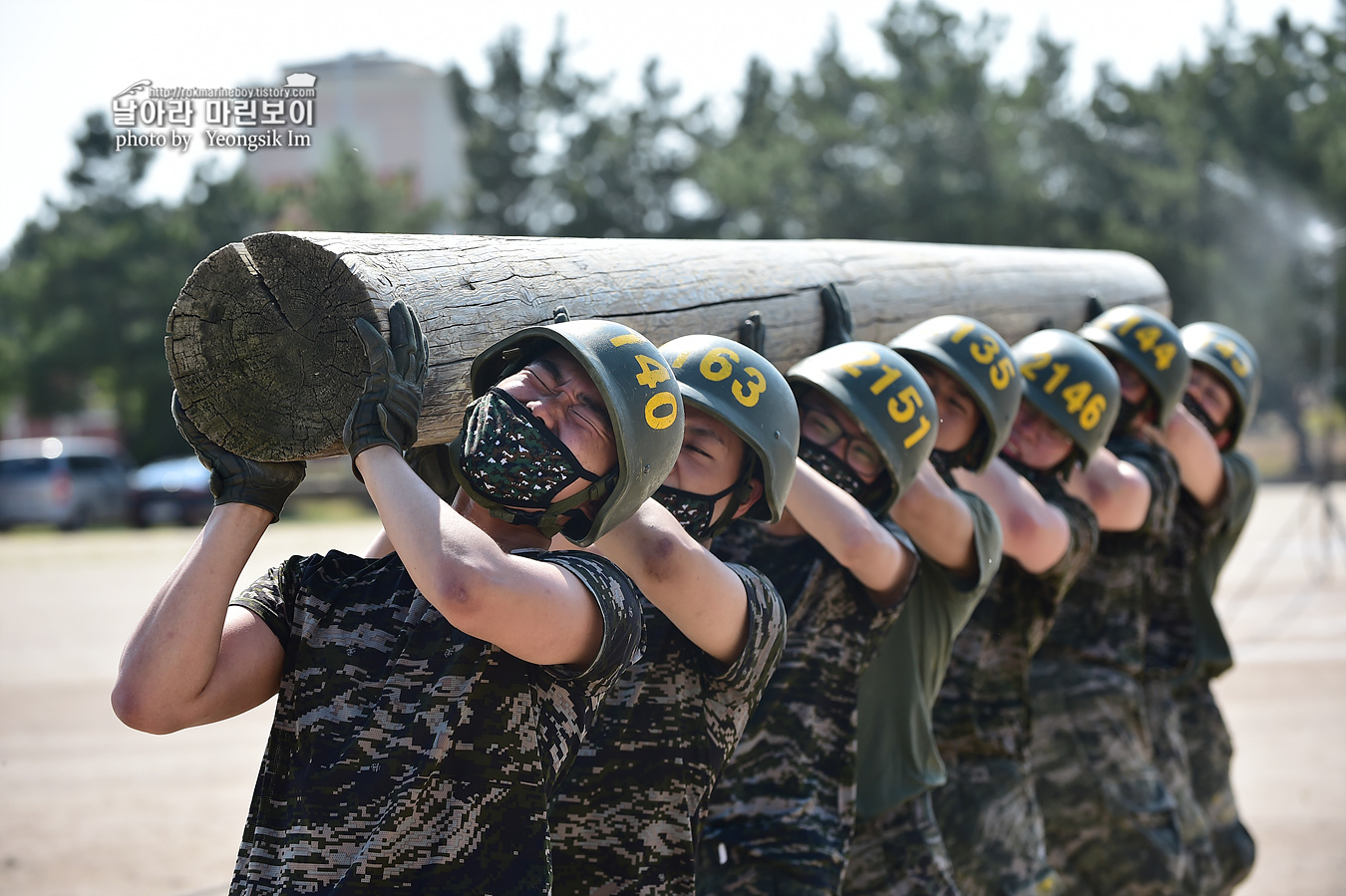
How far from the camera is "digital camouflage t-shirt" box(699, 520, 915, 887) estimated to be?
11.0 ft

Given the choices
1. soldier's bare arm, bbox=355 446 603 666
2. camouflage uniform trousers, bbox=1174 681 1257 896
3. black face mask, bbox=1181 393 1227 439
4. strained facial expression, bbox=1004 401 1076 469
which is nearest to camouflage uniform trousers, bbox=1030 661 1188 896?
camouflage uniform trousers, bbox=1174 681 1257 896

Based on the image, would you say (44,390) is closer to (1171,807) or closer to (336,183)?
(336,183)

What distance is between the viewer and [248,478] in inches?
102

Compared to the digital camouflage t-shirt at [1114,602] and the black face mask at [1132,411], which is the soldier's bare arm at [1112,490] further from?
the black face mask at [1132,411]

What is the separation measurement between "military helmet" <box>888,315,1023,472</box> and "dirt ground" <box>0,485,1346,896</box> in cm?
335

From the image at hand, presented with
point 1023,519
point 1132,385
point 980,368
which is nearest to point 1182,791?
point 1132,385

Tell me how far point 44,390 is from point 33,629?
900 inches

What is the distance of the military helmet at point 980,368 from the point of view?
4.16 metres

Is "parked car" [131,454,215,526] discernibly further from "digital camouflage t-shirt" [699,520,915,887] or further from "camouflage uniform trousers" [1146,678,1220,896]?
"digital camouflage t-shirt" [699,520,915,887]

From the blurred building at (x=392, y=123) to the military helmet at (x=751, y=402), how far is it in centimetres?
3649

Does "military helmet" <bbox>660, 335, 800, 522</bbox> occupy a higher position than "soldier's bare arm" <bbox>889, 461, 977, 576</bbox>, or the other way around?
"military helmet" <bbox>660, 335, 800, 522</bbox>

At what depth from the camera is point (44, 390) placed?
32844mm

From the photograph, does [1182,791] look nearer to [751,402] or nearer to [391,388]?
[751,402]

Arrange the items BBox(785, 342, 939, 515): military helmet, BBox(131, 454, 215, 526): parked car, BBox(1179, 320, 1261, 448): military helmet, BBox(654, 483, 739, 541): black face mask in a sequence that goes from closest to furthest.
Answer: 1. BBox(654, 483, 739, 541): black face mask
2. BBox(785, 342, 939, 515): military helmet
3. BBox(1179, 320, 1261, 448): military helmet
4. BBox(131, 454, 215, 526): parked car
